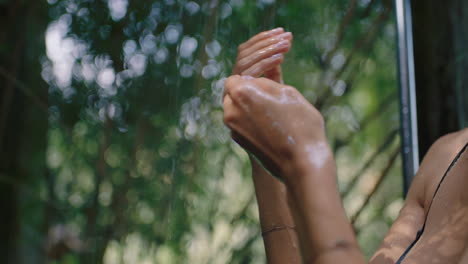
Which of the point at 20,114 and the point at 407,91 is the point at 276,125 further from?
the point at 20,114

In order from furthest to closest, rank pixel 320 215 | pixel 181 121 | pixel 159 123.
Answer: pixel 159 123
pixel 181 121
pixel 320 215

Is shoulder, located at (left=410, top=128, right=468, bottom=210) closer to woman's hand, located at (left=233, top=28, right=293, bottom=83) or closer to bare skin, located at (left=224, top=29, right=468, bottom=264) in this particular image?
bare skin, located at (left=224, top=29, right=468, bottom=264)

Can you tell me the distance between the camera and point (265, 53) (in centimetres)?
55

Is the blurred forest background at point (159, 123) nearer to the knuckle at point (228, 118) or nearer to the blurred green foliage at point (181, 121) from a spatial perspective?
the blurred green foliage at point (181, 121)

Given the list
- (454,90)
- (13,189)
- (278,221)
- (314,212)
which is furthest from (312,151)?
(13,189)

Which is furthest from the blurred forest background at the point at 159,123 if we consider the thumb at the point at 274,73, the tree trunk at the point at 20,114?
the thumb at the point at 274,73

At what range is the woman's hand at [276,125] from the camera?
0.40 m

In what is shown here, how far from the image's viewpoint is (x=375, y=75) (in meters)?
1.50

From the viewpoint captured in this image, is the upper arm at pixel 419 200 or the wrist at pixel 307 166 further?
the upper arm at pixel 419 200

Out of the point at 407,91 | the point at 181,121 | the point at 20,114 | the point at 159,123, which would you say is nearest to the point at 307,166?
the point at 407,91

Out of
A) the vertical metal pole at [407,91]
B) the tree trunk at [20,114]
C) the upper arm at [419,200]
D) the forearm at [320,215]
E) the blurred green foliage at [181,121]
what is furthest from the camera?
the tree trunk at [20,114]

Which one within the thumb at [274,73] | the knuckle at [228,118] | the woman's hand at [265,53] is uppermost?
the woman's hand at [265,53]

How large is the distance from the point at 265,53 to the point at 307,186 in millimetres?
209

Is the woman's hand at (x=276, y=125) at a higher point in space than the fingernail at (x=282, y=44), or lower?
lower
